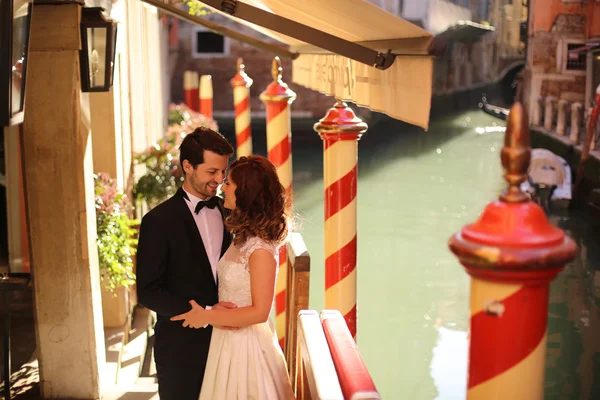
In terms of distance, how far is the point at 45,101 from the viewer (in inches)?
129

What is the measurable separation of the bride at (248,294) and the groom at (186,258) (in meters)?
0.06

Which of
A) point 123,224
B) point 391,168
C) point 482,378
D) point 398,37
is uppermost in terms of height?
point 398,37

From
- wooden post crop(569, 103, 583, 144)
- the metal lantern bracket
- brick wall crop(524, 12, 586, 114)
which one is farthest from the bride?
brick wall crop(524, 12, 586, 114)

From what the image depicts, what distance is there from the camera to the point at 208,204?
245 centimetres

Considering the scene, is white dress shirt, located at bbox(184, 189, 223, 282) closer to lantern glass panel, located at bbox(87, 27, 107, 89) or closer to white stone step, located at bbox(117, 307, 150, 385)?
lantern glass panel, located at bbox(87, 27, 107, 89)

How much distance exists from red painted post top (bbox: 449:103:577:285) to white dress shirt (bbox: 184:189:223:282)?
4.39 ft

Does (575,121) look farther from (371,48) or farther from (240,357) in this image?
(240,357)

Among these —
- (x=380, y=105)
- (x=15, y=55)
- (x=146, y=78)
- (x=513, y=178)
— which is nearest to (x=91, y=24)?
(x=15, y=55)

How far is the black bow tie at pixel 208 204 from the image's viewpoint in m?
2.42

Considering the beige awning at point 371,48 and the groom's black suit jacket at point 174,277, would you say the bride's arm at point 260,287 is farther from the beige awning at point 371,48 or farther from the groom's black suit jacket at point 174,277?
the beige awning at point 371,48

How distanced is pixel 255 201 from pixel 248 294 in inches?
10.5

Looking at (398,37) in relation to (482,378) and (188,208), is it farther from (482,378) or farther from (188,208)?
(482,378)

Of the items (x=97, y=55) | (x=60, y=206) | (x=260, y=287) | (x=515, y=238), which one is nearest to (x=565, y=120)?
(x=97, y=55)

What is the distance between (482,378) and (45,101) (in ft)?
8.10
